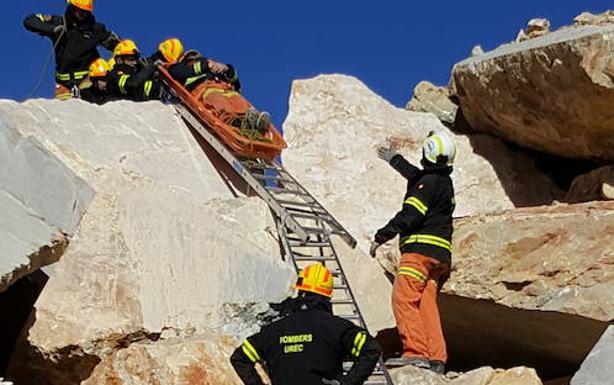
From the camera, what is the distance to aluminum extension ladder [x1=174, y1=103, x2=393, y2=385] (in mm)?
8711

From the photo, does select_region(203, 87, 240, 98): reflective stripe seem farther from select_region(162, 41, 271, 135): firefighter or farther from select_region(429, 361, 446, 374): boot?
select_region(429, 361, 446, 374): boot

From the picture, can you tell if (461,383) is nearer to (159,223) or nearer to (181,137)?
(159,223)

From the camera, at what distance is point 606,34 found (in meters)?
9.18

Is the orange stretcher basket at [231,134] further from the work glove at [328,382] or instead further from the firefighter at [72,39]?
the work glove at [328,382]

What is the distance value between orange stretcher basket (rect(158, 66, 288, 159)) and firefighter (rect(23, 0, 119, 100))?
37.4 inches

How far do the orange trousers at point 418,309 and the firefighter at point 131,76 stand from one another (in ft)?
11.3

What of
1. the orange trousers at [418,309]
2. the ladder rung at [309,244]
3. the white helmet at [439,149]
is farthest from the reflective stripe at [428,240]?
the ladder rung at [309,244]

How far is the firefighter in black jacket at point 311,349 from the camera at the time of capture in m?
6.20

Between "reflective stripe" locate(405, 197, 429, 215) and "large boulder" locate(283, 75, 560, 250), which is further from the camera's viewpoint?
"large boulder" locate(283, 75, 560, 250)

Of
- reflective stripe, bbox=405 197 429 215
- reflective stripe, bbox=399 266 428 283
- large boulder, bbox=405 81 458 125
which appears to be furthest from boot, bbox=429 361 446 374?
large boulder, bbox=405 81 458 125

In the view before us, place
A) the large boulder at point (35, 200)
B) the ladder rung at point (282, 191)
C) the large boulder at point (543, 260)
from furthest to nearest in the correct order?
the ladder rung at point (282, 191), the large boulder at point (543, 260), the large boulder at point (35, 200)

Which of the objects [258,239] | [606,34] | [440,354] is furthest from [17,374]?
[606,34]

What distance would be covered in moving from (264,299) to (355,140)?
12.6 feet

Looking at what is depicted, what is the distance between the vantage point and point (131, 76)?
1041cm
